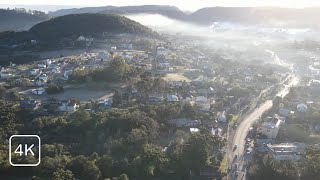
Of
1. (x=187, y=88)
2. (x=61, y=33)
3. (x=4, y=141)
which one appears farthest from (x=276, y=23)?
(x=4, y=141)

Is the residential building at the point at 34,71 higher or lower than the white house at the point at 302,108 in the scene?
lower

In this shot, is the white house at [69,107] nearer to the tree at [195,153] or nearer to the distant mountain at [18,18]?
the tree at [195,153]

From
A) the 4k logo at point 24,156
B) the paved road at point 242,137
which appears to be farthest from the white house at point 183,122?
the 4k logo at point 24,156

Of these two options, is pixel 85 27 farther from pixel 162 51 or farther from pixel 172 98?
pixel 172 98

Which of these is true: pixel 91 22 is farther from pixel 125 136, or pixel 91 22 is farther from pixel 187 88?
pixel 125 136

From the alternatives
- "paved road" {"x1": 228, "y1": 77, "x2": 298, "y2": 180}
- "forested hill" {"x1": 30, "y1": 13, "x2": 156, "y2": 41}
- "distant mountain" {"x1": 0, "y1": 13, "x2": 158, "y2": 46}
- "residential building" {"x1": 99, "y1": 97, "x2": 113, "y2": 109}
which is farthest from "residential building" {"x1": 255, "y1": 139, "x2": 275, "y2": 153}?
"forested hill" {"x1": 30, "y1": 13, "x2": 156, "y2": 41}

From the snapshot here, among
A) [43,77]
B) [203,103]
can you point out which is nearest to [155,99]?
[203,103]
